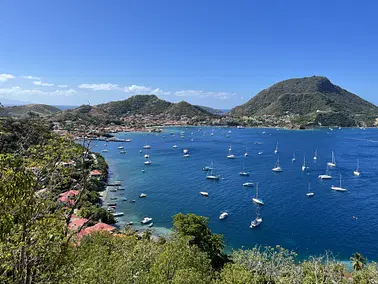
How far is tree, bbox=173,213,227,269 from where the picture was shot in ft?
87.2

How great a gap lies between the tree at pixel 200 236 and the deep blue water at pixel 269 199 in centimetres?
784

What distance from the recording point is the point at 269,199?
49250 mm

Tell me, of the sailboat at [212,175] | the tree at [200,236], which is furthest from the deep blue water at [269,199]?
the tree at [200,236]

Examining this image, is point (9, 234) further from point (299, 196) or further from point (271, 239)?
point (299, 196)

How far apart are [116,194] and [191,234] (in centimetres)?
2844

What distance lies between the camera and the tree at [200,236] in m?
26.6

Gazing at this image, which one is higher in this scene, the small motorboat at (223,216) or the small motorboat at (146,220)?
the small motorboat at (223,216)

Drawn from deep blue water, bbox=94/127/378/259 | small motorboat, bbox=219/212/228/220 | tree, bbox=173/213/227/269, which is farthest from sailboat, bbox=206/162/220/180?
tree, bbox=173/213/227/269

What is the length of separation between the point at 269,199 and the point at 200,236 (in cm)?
2532

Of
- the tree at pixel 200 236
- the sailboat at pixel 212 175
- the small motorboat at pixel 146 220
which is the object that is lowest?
the small motorboat at pixel 146 220

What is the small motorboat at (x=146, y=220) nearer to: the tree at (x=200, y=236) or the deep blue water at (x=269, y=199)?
the deep blue water at (x=269, y=199)

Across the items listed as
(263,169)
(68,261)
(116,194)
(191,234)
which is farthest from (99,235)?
(263,169)

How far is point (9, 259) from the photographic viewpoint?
238 inches

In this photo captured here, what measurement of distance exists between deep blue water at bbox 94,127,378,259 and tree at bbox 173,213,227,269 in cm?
784
